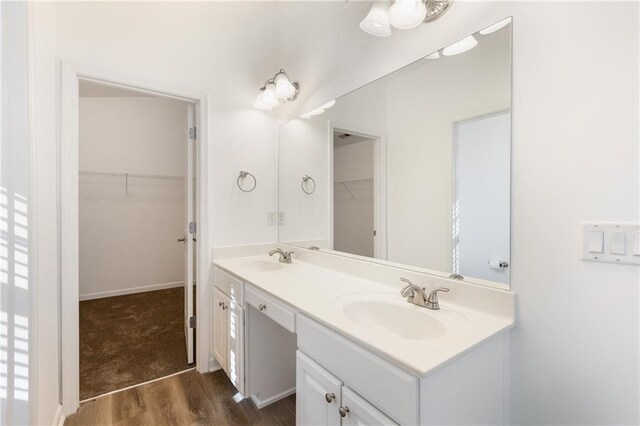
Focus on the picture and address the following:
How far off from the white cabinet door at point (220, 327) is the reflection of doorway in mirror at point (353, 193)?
846 millimetres

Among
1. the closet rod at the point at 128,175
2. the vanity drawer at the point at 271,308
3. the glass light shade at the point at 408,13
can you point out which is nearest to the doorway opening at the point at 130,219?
the closet rod at the point at 128,175

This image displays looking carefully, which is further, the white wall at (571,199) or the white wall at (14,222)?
the white wall at (14,222)

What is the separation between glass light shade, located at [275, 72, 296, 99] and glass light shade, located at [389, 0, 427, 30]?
0.93 m

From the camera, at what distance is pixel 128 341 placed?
248 cm

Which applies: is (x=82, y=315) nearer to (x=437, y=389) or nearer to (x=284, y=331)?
(x=284, y=331)

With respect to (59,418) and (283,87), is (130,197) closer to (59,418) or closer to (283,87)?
(59,418)

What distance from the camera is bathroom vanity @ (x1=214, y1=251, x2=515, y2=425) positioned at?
2.66 feet

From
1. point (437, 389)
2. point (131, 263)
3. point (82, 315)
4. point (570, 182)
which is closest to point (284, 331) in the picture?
point (437, 389)

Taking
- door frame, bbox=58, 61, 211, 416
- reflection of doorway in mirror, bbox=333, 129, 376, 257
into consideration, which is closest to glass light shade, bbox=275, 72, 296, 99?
reflection of doorway in mirror, bbox=333, 129, 376, 257

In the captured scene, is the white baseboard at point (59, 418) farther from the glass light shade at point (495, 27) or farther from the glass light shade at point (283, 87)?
the glass light shade at point (495, 27)

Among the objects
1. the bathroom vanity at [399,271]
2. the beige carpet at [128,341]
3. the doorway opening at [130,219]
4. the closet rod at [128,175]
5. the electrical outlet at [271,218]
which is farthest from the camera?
the closet rod at [128,175]

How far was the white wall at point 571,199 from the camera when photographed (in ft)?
2.71

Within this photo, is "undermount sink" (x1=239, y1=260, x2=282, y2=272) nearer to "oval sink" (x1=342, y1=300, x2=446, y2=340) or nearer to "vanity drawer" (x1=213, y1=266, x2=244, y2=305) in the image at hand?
"vanity drawer" (x1=213, y1=266, x2=244, y2=305)

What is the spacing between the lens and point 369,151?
165cm
